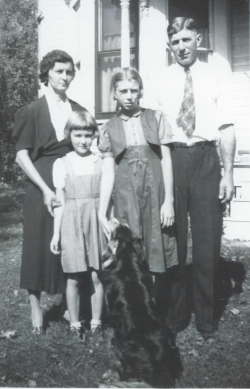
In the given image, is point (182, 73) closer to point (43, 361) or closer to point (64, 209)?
point (64, 209)

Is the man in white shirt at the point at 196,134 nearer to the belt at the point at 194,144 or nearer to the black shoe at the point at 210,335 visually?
the belt at the point at 194,144

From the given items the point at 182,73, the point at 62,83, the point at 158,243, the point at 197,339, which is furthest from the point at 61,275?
the point at 182,73

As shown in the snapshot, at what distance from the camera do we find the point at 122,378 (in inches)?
93.3

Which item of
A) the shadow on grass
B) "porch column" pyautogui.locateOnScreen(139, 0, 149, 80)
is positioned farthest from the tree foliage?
the shadow on grass

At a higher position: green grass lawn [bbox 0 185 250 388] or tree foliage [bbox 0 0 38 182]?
tree foliage [bbox 0 0 38 182]

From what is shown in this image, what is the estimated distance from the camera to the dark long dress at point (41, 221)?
9.48 feet

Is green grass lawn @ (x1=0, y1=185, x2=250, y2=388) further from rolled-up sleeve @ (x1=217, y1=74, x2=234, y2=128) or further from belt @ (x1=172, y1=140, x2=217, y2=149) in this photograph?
rolled-up sleeve @ (x1=217, y1=74, x2=234, y2=128)

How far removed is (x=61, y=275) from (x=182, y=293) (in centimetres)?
89

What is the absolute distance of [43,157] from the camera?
2.92 meters

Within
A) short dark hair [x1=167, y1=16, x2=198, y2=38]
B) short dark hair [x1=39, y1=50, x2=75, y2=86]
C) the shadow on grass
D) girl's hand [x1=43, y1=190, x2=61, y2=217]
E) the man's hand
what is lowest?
the shadow on grass

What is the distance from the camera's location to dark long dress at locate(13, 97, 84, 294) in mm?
2891

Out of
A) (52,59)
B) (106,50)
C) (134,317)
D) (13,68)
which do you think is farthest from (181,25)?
(106,50)

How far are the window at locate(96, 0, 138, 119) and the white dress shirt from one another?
150 inches

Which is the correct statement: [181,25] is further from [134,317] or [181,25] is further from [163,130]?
[134,317]
